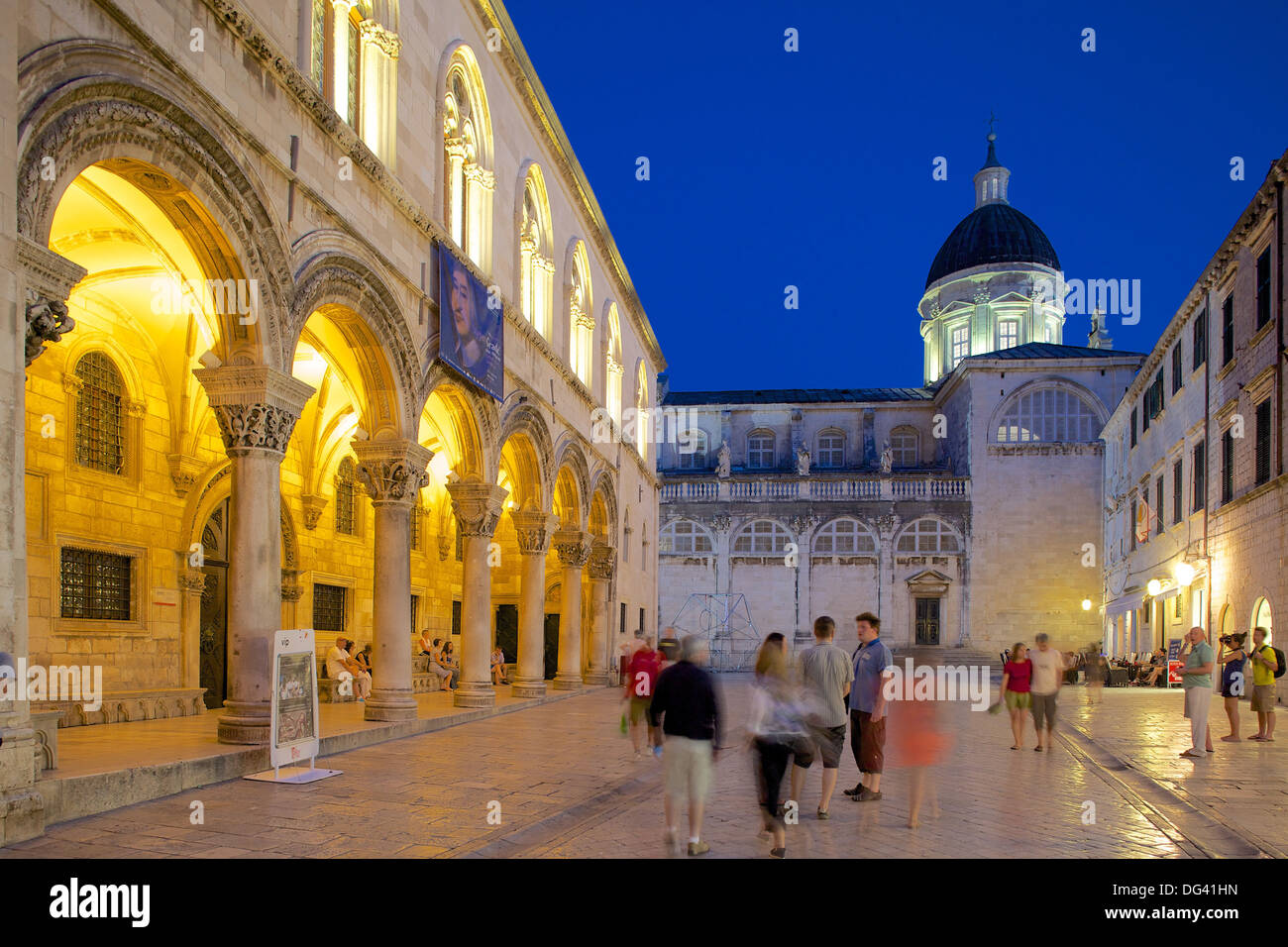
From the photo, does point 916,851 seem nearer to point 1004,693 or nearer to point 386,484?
point 1004,693

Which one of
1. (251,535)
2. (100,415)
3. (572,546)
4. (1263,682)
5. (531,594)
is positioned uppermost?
(100,415)

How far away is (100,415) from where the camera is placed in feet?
45.6

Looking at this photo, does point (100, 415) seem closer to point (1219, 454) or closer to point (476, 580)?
point (476, 580)

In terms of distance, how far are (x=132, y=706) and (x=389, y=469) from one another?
14.6ft

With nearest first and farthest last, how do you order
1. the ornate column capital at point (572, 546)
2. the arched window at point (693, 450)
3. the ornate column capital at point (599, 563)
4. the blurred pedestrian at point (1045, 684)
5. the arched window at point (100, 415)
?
the arched window at point (100, 415)
the blurred pedestrian at point (1045, 684)
the ornate column capital at point (572, 546)
the ornate column capital at point (599, 563)
the arched window at point (693, 450)

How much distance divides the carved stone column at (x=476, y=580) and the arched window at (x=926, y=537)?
103 ft

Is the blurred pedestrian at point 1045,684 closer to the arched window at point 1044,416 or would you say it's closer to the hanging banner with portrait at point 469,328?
the hanging banner with portrait at point 469,328

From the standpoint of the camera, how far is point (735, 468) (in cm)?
5444

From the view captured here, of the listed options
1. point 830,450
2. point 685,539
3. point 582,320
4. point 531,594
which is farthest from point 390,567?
point 830,450

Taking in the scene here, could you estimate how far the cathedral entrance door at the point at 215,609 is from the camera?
16188 millimetres

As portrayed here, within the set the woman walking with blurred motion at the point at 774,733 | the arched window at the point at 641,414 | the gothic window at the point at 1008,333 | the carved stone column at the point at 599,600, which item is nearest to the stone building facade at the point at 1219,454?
the carved stone column at the point at 599,600

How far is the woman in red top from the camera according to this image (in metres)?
14.3

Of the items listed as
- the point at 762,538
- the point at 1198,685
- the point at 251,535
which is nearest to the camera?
the point at 251,535

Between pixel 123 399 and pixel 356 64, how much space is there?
Result: 5.41 m
